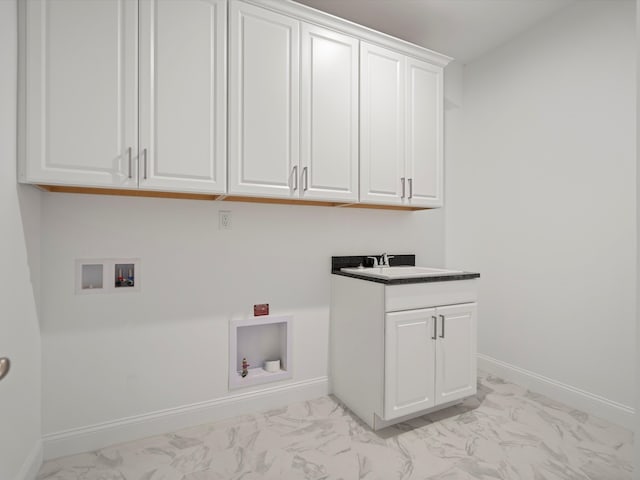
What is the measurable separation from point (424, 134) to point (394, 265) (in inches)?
41.2

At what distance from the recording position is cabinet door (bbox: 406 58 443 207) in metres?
2.36

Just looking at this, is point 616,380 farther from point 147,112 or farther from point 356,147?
point 147,112

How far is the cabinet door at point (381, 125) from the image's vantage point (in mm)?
2195

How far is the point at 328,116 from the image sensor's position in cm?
208

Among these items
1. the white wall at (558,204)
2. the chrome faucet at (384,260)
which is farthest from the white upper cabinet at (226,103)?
the white wall at (558,204)

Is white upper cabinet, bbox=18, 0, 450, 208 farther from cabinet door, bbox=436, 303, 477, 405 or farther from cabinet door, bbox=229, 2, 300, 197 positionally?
cabinet door, bbox=436, 303, 477, 405

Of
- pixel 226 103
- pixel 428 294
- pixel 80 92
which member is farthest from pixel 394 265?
pixel 80 92

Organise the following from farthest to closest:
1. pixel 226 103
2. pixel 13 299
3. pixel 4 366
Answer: pixel 226 103 → pixel 13 299 → pixel 4 366

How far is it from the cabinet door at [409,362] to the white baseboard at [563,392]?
1.04 m

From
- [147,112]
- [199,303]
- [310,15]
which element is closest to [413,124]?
[310,15]

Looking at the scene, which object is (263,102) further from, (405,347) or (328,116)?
(405,347)

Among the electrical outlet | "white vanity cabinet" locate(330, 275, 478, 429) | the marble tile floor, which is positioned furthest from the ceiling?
the marble tile floor

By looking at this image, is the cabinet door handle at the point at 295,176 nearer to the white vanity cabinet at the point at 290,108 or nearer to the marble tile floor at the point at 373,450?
the white vanity cabinet at the point at 290,108

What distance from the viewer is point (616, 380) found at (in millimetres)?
2105
